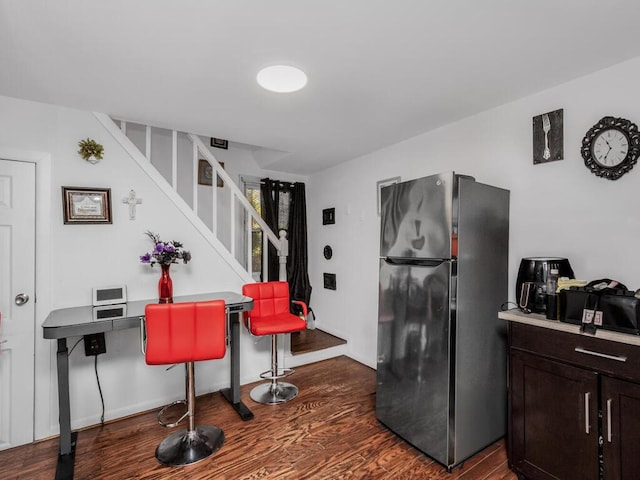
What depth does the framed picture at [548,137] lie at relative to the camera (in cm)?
212

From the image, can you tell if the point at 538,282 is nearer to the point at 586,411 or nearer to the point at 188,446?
the point at 586,411

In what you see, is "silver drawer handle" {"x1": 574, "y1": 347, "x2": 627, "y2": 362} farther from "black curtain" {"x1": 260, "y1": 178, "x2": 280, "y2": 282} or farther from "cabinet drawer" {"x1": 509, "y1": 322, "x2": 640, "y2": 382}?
"black curtain" {"x1": 260, "y1": 178, "x2": 280, "y2": 282}

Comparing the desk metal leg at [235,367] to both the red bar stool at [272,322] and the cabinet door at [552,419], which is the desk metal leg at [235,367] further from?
the cabinet door at [552,419]

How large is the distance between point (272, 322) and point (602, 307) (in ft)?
7.33

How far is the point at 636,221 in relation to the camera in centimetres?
179

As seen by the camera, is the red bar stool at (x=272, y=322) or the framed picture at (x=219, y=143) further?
the framed picture at (x=219, y=143)

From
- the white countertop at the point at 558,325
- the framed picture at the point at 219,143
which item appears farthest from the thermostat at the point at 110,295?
the white countertop at the point at 558,325

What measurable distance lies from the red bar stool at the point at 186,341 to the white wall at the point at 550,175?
1.92 m

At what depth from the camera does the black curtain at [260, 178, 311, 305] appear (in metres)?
4.39

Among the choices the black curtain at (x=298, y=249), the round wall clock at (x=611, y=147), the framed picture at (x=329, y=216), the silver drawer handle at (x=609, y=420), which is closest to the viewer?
the silver drawer handle at (x=609, y=420)

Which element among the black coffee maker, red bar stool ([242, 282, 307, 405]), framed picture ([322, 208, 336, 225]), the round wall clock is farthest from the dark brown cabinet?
framed picture ([322, 208, 336, 225])

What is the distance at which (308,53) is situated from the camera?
5.78 ft

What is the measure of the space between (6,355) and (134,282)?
891 millimetres

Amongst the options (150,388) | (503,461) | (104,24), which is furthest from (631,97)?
(150,388)
